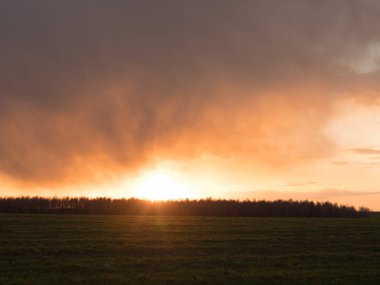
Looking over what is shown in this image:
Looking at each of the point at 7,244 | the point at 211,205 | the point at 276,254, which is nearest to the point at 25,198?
the point at 211,205

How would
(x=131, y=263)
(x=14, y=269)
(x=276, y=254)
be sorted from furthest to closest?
1. (x=276, y=254)
2. (x=131, y=263)
3. (x=14, y=269)

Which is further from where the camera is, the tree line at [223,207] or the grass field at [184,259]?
the tree line at [223,207]

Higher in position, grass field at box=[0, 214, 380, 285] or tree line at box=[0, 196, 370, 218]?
Answer: tree line at box=[0, 196, 370, 218]

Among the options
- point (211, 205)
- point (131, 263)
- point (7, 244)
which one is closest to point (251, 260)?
point (131, 263)

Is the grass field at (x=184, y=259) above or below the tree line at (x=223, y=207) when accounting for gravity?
below

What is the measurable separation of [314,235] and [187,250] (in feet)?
53.2

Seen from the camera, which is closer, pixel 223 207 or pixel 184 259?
pixel 184 259

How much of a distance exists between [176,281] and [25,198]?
133548 millimetres

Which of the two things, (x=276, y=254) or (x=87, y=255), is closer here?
(x=87, y=255)

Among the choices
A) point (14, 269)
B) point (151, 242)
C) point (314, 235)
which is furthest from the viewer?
point (314, 235)

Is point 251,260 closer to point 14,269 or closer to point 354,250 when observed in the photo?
point 354,250

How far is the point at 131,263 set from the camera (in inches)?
950

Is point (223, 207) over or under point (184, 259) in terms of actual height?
over

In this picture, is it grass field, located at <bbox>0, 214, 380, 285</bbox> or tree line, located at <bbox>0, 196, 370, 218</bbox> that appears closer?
grass field, located at <bbox>0, 214, 380, 285</bbox>
